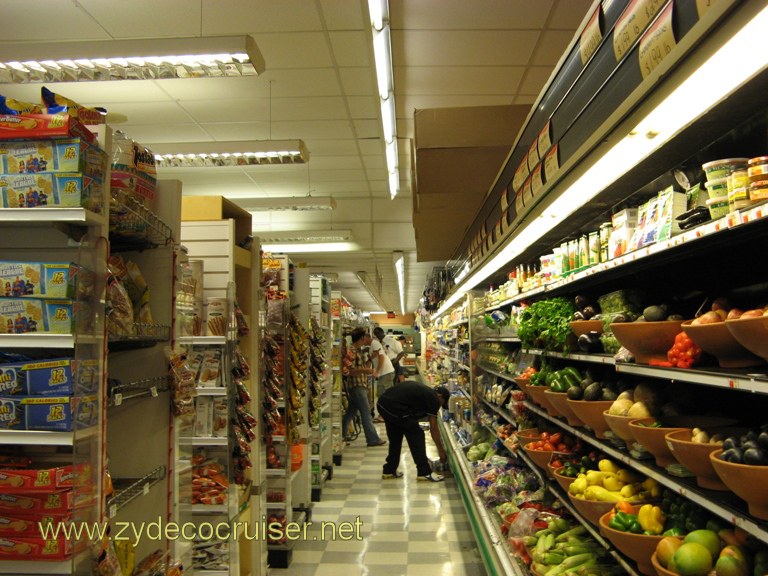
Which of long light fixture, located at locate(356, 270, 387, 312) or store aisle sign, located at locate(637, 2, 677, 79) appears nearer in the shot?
store aisle sign, located at locate(637, 2, 677, 79)

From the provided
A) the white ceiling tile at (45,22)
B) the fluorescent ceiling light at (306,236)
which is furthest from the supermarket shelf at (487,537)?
the fluorescent ceiling light at (306,236)

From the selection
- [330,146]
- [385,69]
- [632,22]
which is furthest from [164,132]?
[632,22]

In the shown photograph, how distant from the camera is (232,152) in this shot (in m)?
6.04

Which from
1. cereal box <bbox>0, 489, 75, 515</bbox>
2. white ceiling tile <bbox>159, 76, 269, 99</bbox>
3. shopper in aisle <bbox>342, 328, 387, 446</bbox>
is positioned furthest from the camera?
shopper in aisle <bbox>342, 328, 387, 446</bbox>

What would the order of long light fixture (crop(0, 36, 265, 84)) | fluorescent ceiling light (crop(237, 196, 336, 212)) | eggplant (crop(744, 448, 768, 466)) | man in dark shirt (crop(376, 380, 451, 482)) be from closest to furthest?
eggplant (crop(744, 448, 768, 466)) < long light fixture (crop(0, 36, 265, 84)) < man in dark shirt (crop(376, 380, 451, 482)) < fluorescent ceiling light (crop(237, 196, 336, 212))

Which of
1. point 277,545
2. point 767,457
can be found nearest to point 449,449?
point 277,545

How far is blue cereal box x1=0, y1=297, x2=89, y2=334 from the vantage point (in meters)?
1.71

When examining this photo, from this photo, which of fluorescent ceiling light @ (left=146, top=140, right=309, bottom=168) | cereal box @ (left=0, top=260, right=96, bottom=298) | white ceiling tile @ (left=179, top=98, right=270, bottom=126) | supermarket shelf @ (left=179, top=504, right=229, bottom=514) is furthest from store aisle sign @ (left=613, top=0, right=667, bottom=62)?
white ceiling tile @ (left=179, top=98, right=270, bottom=126)

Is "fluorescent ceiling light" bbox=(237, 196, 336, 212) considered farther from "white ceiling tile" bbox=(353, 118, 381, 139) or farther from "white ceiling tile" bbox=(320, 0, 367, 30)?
"white ceiling tile" bbox=(320, 0, 367, 30)

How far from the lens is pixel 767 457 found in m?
1.41

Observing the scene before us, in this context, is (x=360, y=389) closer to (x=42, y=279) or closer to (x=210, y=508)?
(x=210, y=508)

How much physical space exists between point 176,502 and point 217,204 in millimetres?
1800

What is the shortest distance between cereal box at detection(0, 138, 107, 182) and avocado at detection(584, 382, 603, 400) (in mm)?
2099

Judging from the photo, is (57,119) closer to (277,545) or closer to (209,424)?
(209,424)
